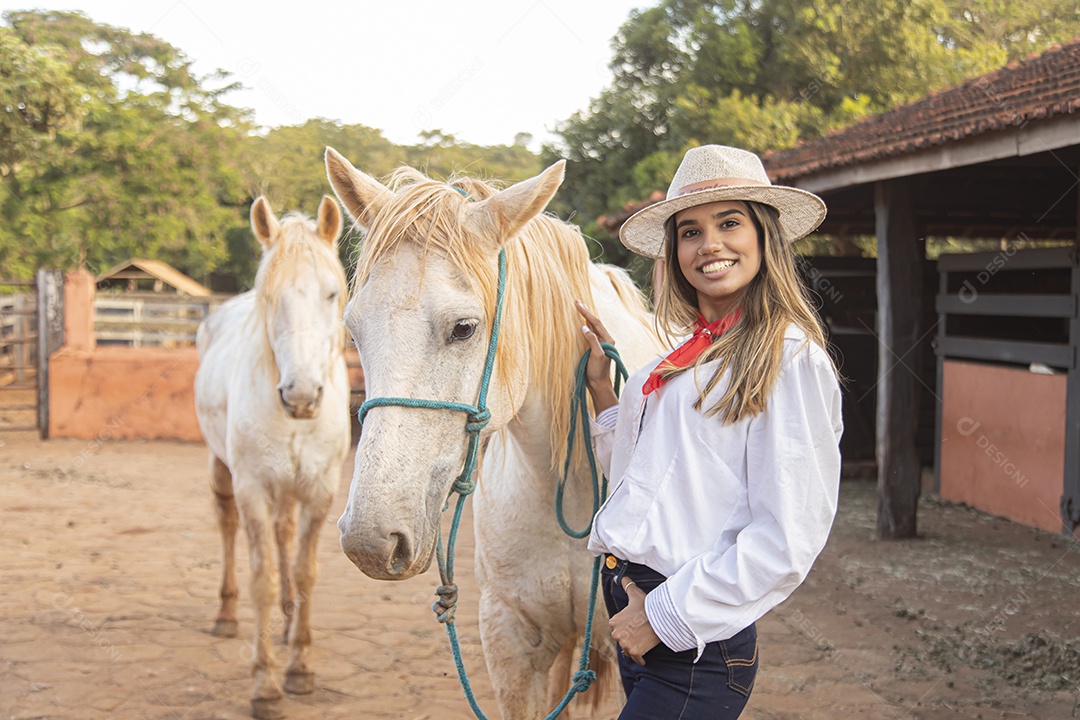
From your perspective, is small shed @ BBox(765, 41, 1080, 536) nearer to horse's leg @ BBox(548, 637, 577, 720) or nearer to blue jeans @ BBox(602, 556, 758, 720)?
horse's leg @ BBox(548, 637, 577, 720)

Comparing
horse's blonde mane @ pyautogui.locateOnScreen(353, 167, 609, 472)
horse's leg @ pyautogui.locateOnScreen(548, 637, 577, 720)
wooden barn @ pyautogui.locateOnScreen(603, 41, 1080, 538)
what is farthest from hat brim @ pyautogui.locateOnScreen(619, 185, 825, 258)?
wooden barn @ pyautogui.locateOnScreen(603, 41, 1080, 538)

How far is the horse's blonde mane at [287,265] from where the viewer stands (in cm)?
369

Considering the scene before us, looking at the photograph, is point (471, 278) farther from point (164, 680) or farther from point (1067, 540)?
point (1067, 540)


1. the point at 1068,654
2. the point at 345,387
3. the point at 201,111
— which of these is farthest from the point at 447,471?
the point at 201,111

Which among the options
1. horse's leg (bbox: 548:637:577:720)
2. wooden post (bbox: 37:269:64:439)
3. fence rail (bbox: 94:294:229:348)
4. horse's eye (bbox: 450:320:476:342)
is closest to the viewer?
horse's eye (bbox: 450:320:476:342)

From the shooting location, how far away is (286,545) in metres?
4.21

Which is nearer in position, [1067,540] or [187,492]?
[1067,540]

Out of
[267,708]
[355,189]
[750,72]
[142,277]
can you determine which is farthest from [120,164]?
[355,189]

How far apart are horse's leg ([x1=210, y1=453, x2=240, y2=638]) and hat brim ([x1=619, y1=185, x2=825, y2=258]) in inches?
128

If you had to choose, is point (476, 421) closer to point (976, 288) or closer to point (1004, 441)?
point (1004, 441)

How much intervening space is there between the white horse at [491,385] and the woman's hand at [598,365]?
0.04 metres

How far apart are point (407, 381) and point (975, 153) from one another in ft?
14.7

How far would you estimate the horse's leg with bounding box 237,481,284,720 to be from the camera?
3420 mm

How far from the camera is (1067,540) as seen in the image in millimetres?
5840
